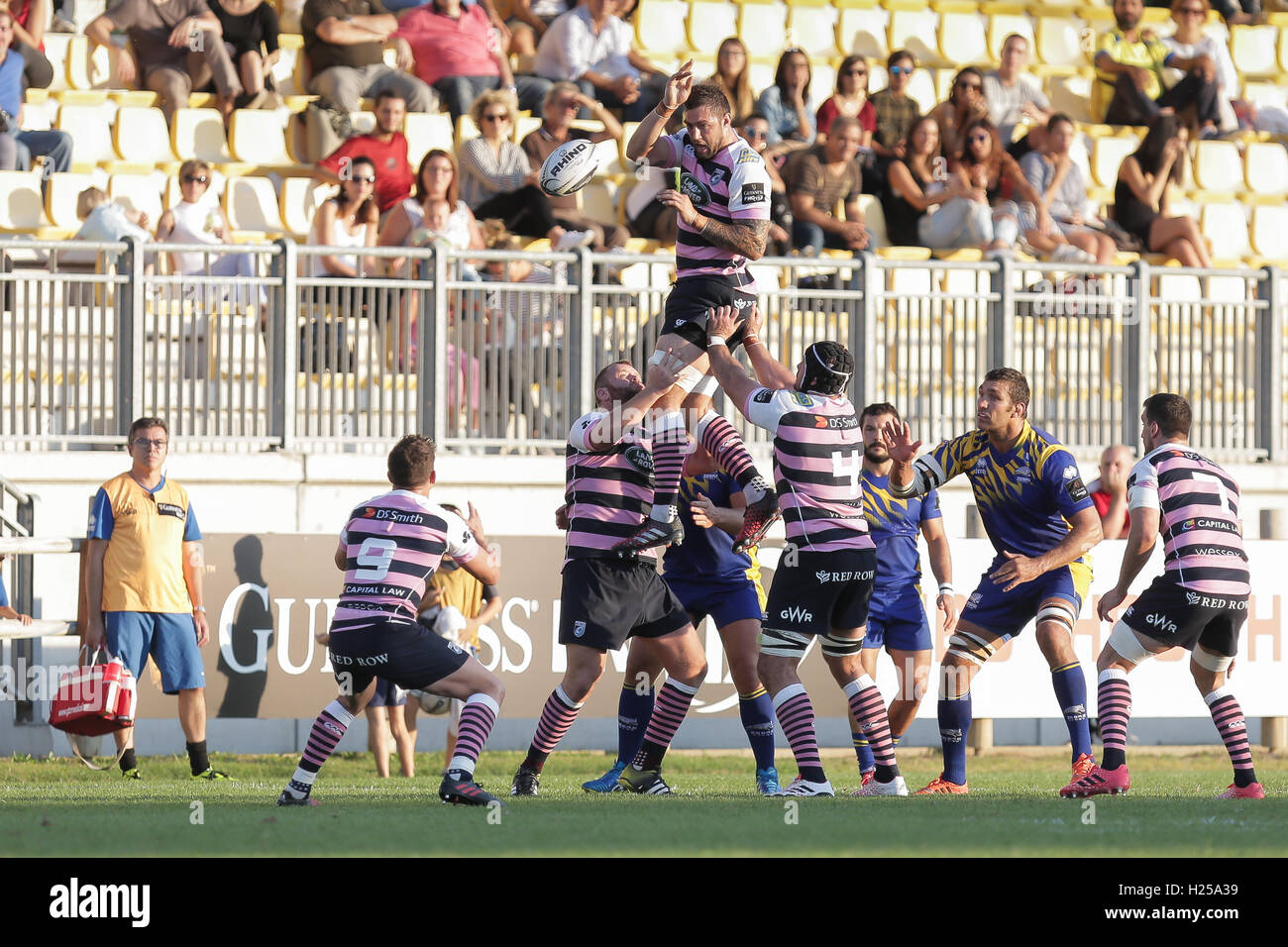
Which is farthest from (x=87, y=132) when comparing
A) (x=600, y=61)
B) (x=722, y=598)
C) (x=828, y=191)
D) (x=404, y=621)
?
(x=404, y=621)

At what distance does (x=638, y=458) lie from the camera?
30.9 ft

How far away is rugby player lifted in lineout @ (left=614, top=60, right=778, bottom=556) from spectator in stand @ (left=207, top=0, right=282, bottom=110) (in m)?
7.79

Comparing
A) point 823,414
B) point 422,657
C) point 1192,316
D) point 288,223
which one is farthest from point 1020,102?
point 422,657

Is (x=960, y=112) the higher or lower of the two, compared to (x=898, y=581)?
higher

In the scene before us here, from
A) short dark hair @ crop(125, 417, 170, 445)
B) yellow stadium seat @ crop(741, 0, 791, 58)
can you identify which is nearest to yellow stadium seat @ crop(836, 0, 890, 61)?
yellow stadium seat @ crop(741, 0, 791, 58)

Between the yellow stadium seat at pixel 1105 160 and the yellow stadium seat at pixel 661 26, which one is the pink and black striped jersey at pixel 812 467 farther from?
the yellow stadium seat at pixel 1105 160

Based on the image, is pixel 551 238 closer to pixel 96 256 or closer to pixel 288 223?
pixel 288 223

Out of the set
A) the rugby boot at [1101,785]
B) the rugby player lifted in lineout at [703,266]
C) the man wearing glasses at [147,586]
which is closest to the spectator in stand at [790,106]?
the man wearing glasses at [147,586]

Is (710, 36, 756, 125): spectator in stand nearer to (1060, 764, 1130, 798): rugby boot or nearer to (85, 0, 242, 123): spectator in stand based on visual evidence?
(85, 0, 242, 123): spectator in stand

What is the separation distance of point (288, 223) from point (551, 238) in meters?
2.23

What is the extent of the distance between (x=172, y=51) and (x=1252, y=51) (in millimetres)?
11655

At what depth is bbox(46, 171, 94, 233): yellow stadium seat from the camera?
15.4 meters

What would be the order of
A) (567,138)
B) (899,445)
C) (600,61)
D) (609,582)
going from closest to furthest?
(609,582) < (899,445) < (567,138) < (600,61)

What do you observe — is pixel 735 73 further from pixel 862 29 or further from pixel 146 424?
Answer: pixel 146 424
